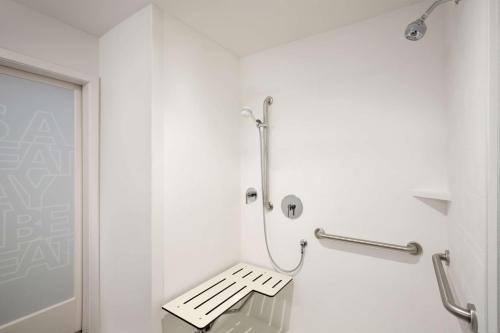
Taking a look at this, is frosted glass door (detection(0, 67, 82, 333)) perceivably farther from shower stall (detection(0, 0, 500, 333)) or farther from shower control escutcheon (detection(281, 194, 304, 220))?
shower control escutcheon (detection(281, 194, 304, 220))

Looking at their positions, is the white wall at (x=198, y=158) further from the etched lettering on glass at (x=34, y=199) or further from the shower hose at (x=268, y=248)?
the etched lettering on glass at (x=34, y=199)

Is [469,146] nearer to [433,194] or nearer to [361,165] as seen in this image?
[433,194]

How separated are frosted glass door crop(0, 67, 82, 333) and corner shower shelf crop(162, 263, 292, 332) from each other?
0.77 meters

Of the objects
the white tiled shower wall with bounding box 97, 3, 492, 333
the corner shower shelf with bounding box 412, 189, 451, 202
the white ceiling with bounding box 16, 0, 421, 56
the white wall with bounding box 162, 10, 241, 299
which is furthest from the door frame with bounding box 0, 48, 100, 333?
the corner shower shelf with bounding box 412, 189, 451, 202

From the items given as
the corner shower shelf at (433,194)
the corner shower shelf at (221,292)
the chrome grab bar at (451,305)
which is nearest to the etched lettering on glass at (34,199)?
the corner shower shelf at (221,292)

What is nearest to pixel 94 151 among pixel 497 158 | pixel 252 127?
pixel 252 127

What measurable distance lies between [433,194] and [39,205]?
7.02 feet

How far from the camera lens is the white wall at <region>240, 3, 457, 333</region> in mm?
1124

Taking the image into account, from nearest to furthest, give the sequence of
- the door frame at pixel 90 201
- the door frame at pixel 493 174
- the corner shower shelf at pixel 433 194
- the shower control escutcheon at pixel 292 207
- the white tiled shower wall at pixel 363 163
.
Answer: the door frame at pixel 493 174 → the corner shower shelf at pixel 433 194 → the white tiled shower wall at pixel 363 163 → the door frame at pixel 90 201 → the shower control escutcheon at pixel 292 207

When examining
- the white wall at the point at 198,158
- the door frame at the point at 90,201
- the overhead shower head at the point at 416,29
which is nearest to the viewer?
the overhead shower head at the point at 416,29

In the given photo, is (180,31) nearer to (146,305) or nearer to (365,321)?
(146,305)

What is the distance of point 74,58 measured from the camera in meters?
1.36

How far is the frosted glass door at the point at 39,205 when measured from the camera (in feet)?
3.84

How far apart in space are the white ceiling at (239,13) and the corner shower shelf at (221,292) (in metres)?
1.63
